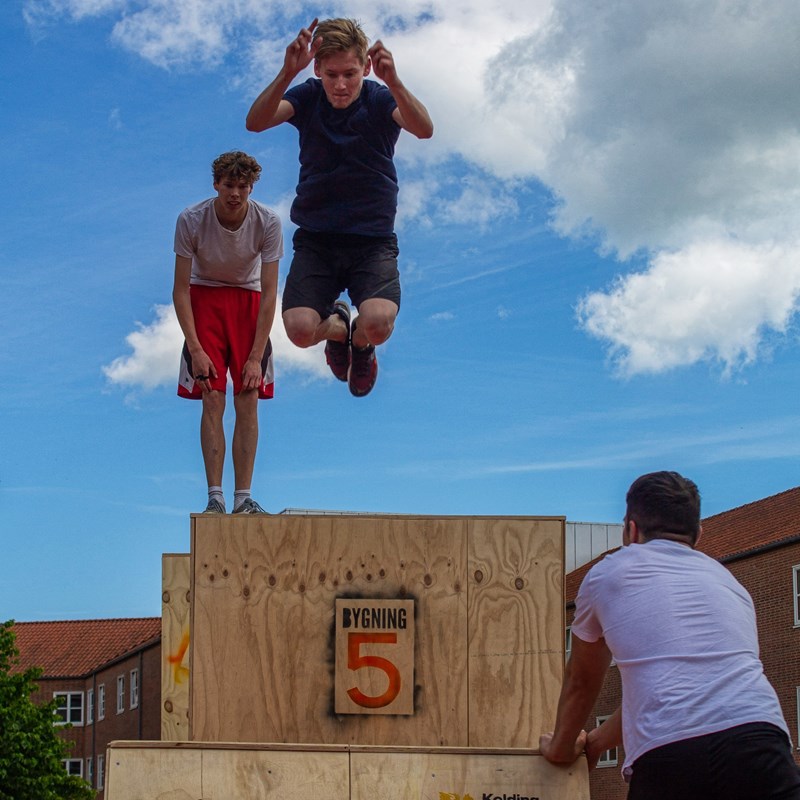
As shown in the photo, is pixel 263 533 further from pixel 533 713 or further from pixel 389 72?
pixel 389 72

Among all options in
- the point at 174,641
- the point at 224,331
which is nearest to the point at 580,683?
the point at 224,331

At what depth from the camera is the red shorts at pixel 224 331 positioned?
7.87 metres

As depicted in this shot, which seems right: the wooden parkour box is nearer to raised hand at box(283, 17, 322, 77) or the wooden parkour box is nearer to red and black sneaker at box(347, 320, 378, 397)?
red and black sneaker at box(347, 320, 378, 397)

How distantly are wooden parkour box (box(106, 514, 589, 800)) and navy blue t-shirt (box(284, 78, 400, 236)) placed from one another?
2.05 meters

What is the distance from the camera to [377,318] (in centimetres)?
764

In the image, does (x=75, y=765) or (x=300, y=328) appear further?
(x=75, y=765)

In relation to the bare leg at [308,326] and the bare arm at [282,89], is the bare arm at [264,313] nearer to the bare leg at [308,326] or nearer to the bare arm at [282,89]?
the bare leg at [308,326]

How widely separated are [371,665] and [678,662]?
2398 millimetres

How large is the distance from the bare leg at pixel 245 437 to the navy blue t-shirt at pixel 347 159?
1066 mm

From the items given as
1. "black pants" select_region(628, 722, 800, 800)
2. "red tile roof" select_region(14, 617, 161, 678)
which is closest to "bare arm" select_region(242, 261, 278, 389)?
"black pants" select_region(628, 722, 800, 800)

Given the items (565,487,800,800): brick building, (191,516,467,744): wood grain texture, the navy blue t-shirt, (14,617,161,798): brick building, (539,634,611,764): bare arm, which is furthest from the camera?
(14,617,161,798): brick building

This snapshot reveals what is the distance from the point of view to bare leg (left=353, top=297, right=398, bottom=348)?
7645 millimetres

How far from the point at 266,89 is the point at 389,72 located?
714 millimetres

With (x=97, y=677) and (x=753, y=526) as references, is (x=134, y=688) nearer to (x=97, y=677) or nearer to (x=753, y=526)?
(x=97, y=677)
